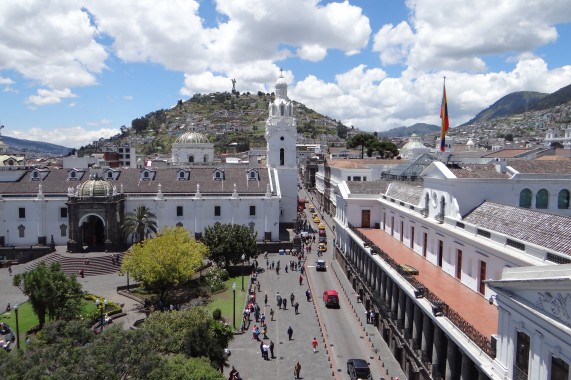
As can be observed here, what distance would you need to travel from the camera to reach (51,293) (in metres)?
23.9

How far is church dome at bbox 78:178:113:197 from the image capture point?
43875 millimetres

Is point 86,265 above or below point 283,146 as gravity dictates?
below

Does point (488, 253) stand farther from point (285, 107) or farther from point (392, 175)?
point (285, 107)

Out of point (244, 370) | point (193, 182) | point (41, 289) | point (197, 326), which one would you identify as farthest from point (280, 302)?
point (193, 182)

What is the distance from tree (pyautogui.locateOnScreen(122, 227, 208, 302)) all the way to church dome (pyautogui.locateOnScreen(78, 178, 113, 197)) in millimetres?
15180

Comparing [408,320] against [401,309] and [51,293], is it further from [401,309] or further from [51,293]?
[51,293]

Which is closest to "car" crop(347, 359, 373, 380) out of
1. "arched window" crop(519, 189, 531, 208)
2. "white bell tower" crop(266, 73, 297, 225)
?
"arched window" crop(519, 189, 531, 208)

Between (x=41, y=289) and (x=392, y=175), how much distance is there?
104 feet

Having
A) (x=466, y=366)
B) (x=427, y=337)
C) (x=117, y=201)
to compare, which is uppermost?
(x=117, y=201)

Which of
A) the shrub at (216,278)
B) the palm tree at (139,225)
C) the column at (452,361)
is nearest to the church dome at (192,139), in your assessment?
the palm tree at (139,225)

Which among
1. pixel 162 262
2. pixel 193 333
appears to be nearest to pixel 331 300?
pixel 162 262

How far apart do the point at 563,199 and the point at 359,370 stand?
17844mm

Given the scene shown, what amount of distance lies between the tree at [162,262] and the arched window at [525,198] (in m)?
22.9

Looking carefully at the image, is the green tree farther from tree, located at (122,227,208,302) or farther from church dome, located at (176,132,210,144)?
church dome, located at (176,132,210,144)
